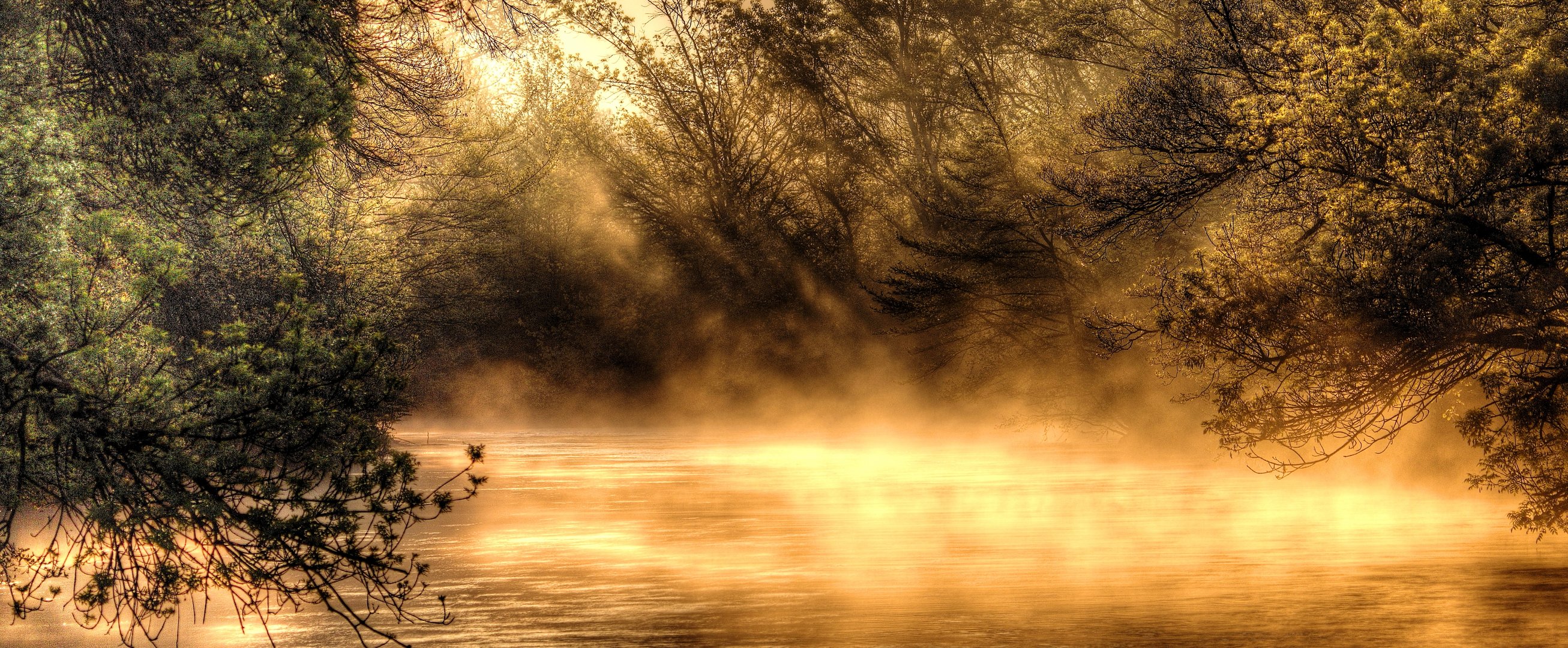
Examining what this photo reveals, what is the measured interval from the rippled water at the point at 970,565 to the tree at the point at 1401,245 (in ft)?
5.89

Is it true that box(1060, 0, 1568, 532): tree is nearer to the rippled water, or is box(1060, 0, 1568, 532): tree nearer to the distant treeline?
the distant treeline

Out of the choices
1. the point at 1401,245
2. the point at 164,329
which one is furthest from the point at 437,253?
the point at 164,329

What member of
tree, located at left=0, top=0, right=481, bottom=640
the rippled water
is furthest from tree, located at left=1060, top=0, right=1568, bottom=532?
tree, located at left=0, top=0, right=481, bottom=640

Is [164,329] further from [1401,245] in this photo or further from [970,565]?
[1401,245]

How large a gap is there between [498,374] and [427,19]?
1613 inches

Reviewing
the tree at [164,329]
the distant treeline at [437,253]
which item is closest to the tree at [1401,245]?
the distant treeline at [437,253]

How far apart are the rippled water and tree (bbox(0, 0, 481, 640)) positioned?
331cm

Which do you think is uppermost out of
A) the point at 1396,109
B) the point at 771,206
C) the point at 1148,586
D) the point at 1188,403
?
the point at 771,206

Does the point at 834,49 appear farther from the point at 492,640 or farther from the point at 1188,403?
the point at 492,640

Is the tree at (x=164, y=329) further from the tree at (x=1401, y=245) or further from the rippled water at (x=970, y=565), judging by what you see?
the tree at (x=1401, y=245)

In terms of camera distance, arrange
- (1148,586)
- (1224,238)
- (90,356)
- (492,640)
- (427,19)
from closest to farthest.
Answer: (90,356)
(492,640)
(427,19)
(1148,586)
(1224,238)

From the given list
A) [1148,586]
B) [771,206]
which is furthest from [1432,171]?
[771,206]

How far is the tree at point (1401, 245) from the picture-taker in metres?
17.4

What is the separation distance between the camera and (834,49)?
47312mm
